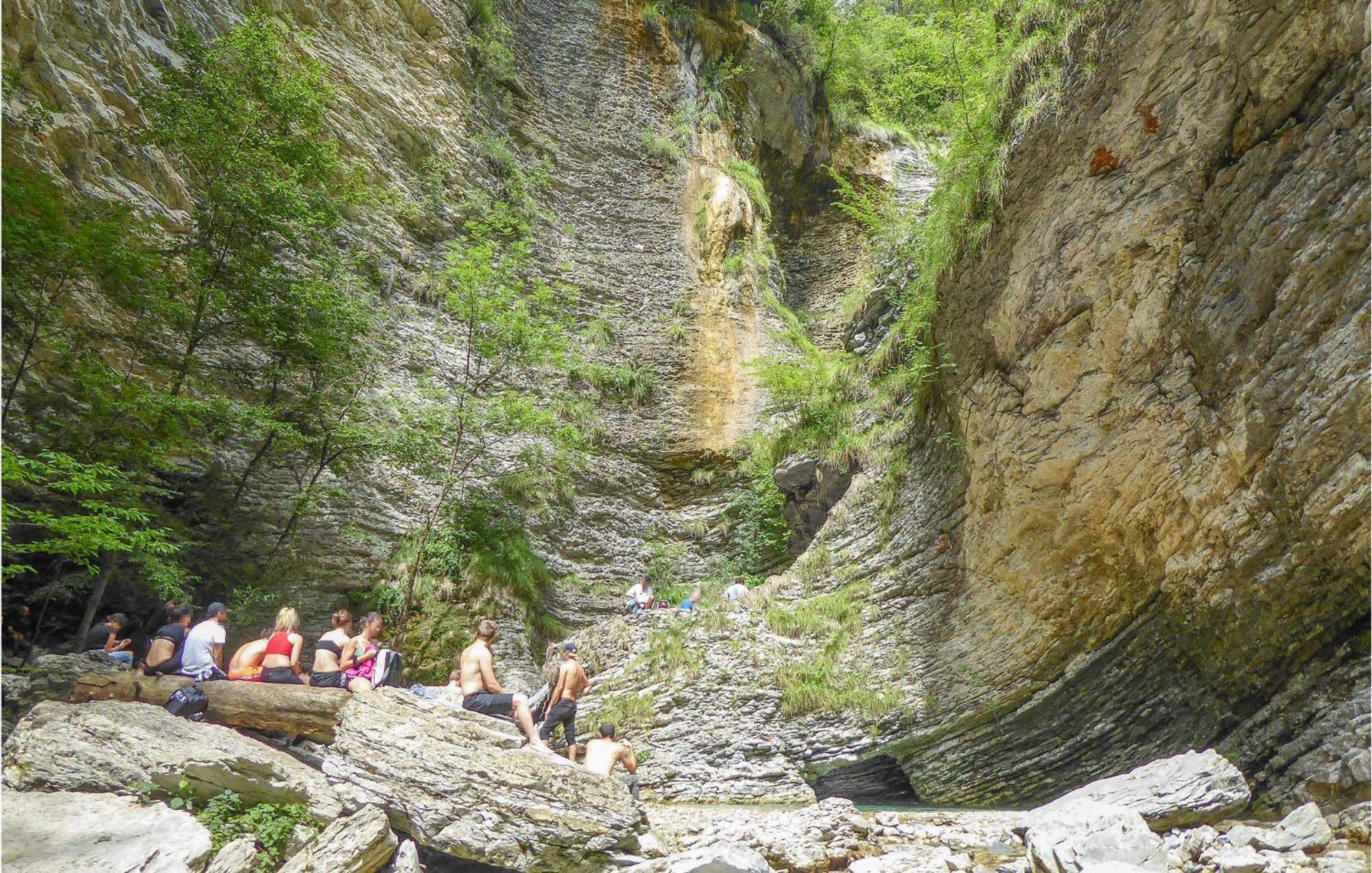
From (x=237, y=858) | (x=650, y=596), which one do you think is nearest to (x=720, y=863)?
(x=237, y=858)

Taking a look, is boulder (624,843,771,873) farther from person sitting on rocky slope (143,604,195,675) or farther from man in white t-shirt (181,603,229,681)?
person sitting on rocky slope (143,604,195,675)

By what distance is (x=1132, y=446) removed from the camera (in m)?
5.72

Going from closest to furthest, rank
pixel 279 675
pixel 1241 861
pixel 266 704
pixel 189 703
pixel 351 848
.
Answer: pixel 1241 861, pixel 351 848, pixel 189 703, pixel 266 704, pixel 279 675

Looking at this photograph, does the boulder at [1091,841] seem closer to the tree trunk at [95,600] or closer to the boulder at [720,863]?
the boulder at [720,863]

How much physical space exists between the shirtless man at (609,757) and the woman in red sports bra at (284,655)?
2.49 meters

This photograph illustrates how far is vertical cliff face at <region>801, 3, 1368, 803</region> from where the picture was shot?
4293mm

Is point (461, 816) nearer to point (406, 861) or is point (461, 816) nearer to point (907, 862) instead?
point (406, 861)

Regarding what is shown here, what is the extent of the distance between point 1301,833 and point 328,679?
6.72m

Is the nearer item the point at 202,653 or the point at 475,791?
the point at 475,791

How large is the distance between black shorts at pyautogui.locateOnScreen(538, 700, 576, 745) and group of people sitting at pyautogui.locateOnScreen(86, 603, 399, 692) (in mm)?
1425

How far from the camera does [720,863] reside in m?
3.76

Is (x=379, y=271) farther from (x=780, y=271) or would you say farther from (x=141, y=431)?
(x=780, y=271)

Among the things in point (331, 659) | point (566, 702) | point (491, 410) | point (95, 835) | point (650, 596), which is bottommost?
point (95, 835)

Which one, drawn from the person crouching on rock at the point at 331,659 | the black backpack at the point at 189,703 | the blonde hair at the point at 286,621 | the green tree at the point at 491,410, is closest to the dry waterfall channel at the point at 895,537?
the black backpack at the point at 189,703
